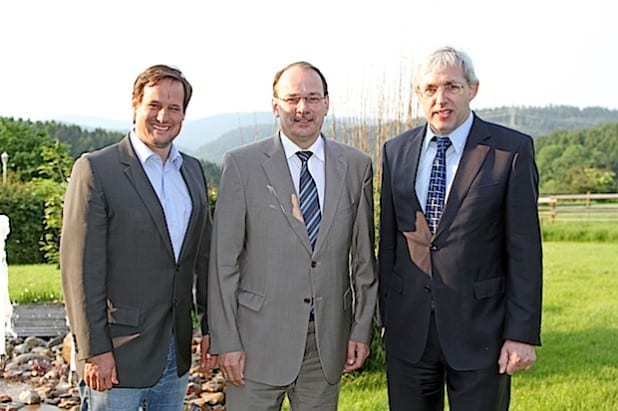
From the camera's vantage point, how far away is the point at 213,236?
327cm

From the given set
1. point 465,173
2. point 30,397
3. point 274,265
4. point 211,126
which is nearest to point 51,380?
point 30,397

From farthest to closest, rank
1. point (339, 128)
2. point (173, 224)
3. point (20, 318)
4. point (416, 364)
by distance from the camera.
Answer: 1. point (20, 318)
2. point (339, 128)
3. point (416, 364)
4. point (173, 224)

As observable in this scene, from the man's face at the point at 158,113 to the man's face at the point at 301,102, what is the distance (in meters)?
0.45

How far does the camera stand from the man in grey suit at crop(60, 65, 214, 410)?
117 inches

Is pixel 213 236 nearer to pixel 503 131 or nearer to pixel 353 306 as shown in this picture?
pixel 353 306

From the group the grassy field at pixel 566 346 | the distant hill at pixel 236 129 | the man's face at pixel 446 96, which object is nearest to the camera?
the man's face at pixel 446 96

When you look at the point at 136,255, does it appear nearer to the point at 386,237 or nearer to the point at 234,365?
the point at 234,365

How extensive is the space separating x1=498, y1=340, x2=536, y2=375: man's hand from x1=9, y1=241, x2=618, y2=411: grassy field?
239cm

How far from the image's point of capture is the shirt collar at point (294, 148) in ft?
11.0

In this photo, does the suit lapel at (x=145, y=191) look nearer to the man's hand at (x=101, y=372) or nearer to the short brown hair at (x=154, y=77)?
the short brown hair at (x=154, y=77)

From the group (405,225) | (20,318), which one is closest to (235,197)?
(405,225)

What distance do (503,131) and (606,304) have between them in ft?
28.0

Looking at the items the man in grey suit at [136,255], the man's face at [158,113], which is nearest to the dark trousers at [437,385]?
the man in grey suit at [136,255]

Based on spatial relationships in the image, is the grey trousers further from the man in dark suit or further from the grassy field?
the grassy field
